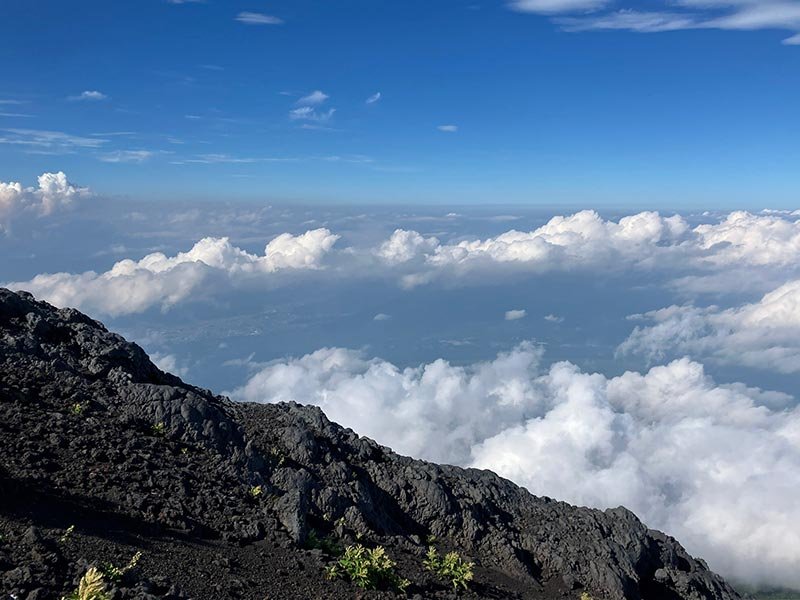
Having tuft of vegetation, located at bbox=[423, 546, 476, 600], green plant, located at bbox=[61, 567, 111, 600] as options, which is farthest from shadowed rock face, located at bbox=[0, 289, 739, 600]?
green plant, located at bbox=[61, 567, 111, 600]

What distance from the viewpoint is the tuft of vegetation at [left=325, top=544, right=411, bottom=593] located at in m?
15.7

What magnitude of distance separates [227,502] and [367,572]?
583 cm

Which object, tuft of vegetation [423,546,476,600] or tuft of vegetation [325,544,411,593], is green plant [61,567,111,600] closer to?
tuft of vegetation [325,544,411,593]

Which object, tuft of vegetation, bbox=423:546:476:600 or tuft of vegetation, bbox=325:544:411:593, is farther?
Result: tuft of vegetation, bbox=423:546:476:600

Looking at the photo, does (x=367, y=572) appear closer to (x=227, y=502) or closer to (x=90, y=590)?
(x=227, y=502)

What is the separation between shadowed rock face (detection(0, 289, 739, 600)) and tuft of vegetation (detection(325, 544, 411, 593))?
491mm

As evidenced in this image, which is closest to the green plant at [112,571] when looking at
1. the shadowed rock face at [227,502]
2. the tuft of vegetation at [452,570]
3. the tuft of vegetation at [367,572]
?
the shadowed rock face at [227,502]

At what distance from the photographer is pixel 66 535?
13289 millimetres

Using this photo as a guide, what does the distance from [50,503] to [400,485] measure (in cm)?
1396

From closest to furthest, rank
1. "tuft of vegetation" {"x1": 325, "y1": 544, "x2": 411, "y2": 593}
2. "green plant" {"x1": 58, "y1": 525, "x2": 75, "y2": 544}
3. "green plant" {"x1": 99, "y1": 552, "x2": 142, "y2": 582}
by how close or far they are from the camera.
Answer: "green plant" {"x1": 99, "y1": 552, "x2": 142, "y2": 582}
"green plant" {"x1": 58, "y1": 525, "x2": 75, "y2": 544}
"tuft of vegetation" {"x1": 325, "y1": 544, "x2": 411, "y2": 593}

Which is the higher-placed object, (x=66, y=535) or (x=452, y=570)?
(x=66, y=535)

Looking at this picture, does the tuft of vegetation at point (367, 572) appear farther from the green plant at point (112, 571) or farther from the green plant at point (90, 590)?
the green plant at point (90, 590)

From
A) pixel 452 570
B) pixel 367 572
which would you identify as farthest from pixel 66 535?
pixel 452 570

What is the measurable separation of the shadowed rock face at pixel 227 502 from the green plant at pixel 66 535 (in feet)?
0.88
